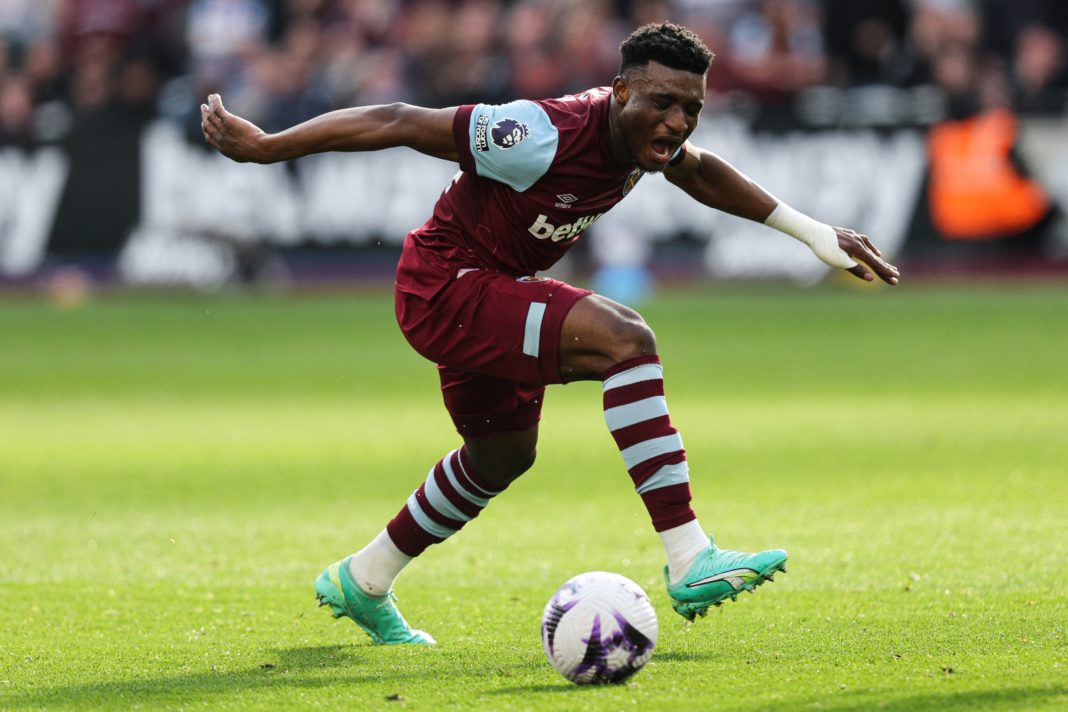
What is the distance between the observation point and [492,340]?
5457 millimetres

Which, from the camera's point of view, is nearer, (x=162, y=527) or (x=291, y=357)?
(x=162, y=527)

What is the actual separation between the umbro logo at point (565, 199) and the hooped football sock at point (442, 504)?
104 cm

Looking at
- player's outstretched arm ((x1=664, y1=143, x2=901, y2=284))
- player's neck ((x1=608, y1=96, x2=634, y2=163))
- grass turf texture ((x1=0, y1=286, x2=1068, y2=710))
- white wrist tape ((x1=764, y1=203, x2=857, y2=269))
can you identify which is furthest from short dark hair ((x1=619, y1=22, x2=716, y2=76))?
grass turf texture ((x1=0, y1=286, x2=1068, y2=710))

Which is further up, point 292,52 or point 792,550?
point 292,52

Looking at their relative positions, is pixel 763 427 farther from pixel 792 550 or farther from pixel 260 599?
pixel 260 599

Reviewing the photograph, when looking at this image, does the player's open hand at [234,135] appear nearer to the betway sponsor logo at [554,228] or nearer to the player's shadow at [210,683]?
the betway sponsor logo at [554,228]

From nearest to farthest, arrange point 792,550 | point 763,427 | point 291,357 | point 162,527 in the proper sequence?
point 792,550
point 162,527
point 763,427
point 291,357

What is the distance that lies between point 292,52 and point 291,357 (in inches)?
277

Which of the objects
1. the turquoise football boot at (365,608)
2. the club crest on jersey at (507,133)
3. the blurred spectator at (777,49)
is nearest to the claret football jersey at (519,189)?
the club crest on jersey at (507,133)

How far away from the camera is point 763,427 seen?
40.3ft

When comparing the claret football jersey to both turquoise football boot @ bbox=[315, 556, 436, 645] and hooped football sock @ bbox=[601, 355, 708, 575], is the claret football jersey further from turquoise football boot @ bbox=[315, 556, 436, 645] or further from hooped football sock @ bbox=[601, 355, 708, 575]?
turquoise football boot @ bbox=[315, 556, 436, 645]

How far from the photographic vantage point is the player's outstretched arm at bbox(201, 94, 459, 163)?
17.8ft

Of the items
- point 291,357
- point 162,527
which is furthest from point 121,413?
point 162,527

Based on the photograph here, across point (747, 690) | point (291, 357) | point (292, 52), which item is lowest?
point (291, 357)
